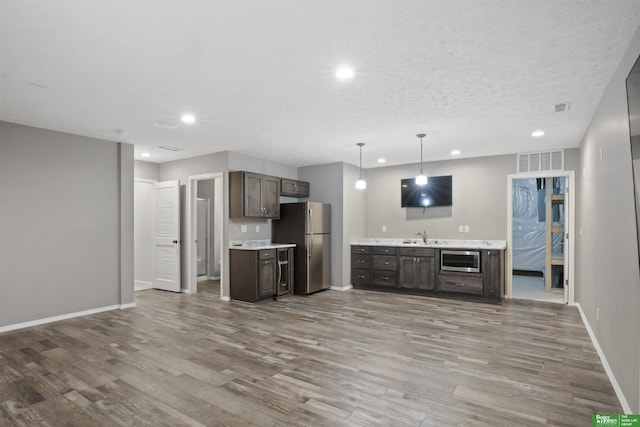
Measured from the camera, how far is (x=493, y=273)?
226 inches

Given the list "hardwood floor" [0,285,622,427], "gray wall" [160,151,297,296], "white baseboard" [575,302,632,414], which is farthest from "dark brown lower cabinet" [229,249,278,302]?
"white baseboard" [575,302,632,414]

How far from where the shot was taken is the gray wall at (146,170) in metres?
6.88

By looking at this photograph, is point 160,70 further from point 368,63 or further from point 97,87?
point 368,63

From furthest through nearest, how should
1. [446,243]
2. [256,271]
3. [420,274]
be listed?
1. [446,243]
2. [420,274]
3. [256,271]

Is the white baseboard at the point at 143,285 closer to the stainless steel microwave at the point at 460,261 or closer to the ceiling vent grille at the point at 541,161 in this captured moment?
the stainless steel microwave at the point at 460,261

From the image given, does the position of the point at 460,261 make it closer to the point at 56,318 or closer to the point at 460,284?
the point at 460,284

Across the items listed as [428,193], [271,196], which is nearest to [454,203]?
[428,193]

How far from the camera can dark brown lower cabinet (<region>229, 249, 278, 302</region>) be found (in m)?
5.71

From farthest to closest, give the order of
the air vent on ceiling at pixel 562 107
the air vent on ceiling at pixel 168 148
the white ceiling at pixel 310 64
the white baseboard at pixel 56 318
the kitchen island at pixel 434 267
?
1. the kitchen island at pixel 434 267
2. the air vent on ceiling at pixel 168 148
3. the white baseboard at pixel 56 318
4. the air vent on ceiling at pixel 562 107
5. the white ceiling at pixel 310 64

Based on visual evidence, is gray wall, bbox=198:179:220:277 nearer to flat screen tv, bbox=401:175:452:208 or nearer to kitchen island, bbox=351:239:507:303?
kitchen island, bbox=351:239:507:303

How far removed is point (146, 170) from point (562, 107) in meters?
6.90

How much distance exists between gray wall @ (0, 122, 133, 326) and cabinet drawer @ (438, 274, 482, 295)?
520 cm

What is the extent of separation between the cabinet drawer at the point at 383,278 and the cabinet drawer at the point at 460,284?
85 centimetres

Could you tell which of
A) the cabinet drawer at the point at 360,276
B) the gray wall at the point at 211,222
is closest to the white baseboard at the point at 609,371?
the cabinet drawer at the point at 360,276
